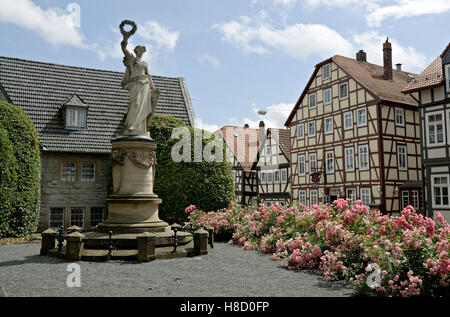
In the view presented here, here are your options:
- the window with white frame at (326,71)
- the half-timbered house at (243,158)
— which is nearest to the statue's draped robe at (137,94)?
the window with white frame at (326,71)

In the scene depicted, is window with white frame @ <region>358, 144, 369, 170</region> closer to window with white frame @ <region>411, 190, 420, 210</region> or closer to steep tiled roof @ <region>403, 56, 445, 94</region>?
window with white frame @ <region>411, 190, 420, 210</region>

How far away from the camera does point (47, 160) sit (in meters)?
19.1

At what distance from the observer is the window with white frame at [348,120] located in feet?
90.9

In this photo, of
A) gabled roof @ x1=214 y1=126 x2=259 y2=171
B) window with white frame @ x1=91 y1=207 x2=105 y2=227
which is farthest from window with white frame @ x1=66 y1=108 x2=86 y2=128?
gabled roof @ x1=214 y1=126 x2=259 y2=171

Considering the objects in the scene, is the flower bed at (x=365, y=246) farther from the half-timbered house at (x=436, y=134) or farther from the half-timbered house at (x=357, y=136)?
the half-timbered house at (x=357, y=136)

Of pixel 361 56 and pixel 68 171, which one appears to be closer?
pixel 68 171

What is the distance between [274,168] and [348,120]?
896cm

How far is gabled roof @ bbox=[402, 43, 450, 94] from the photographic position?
67.0 feet

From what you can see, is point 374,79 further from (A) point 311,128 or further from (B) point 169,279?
(B) point 169,279

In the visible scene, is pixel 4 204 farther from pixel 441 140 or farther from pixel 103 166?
pixel 441 140

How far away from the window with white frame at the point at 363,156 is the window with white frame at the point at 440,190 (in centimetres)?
594

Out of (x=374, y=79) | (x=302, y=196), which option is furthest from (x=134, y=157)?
(x=374, y=79)

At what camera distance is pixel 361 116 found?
27062mm

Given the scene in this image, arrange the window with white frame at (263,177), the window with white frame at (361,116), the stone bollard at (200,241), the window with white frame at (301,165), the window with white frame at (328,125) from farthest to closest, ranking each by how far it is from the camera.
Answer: the window with white frame at (263,177), the window with white frame at (301,165), the window with white frame at (328,125), the window with white frame at (361,116), the stone bollard at (200,241)
